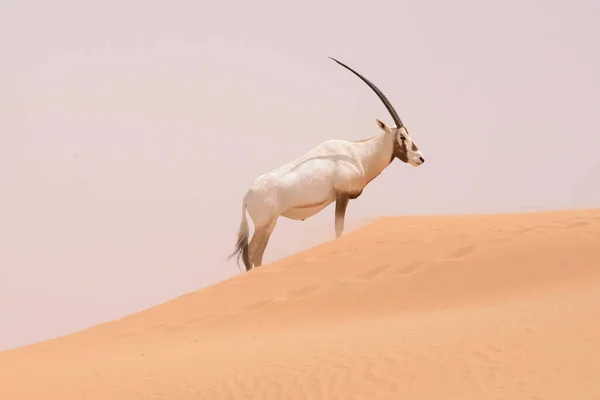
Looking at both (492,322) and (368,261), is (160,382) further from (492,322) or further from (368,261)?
(368,261)

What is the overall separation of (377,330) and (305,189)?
15.7ft

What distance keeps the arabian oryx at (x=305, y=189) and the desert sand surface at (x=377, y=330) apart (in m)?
0.73

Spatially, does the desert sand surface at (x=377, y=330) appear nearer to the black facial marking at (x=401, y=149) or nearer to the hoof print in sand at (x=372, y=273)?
the hoof print in sand at (x=372, y=273)

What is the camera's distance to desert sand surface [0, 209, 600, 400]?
19.9ft

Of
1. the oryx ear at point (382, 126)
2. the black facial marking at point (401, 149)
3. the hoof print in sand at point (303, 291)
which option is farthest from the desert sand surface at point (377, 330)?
the oryx ear at point (382, 126)

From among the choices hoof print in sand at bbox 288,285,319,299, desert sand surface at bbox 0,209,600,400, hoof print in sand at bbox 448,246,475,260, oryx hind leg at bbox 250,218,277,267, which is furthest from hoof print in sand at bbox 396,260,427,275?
oryx hind leg at bbox 250,218,277,267

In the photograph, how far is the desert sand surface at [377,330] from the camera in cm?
606

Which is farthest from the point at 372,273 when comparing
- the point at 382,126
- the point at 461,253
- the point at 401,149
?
the point at 382,126

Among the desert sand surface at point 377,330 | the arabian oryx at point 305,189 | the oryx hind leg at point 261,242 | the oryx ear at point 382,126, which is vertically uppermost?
the oryx ear at point 382,126

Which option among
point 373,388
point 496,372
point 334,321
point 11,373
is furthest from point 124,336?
point 496,372

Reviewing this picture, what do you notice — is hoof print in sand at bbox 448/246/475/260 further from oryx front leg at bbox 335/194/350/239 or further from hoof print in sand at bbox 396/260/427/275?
oryx front leg at bbox 335/194/350/239

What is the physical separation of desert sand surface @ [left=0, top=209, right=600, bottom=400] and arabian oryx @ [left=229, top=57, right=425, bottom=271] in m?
0.73

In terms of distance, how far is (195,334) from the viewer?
30.2 ft

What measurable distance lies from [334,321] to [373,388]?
2694mm
